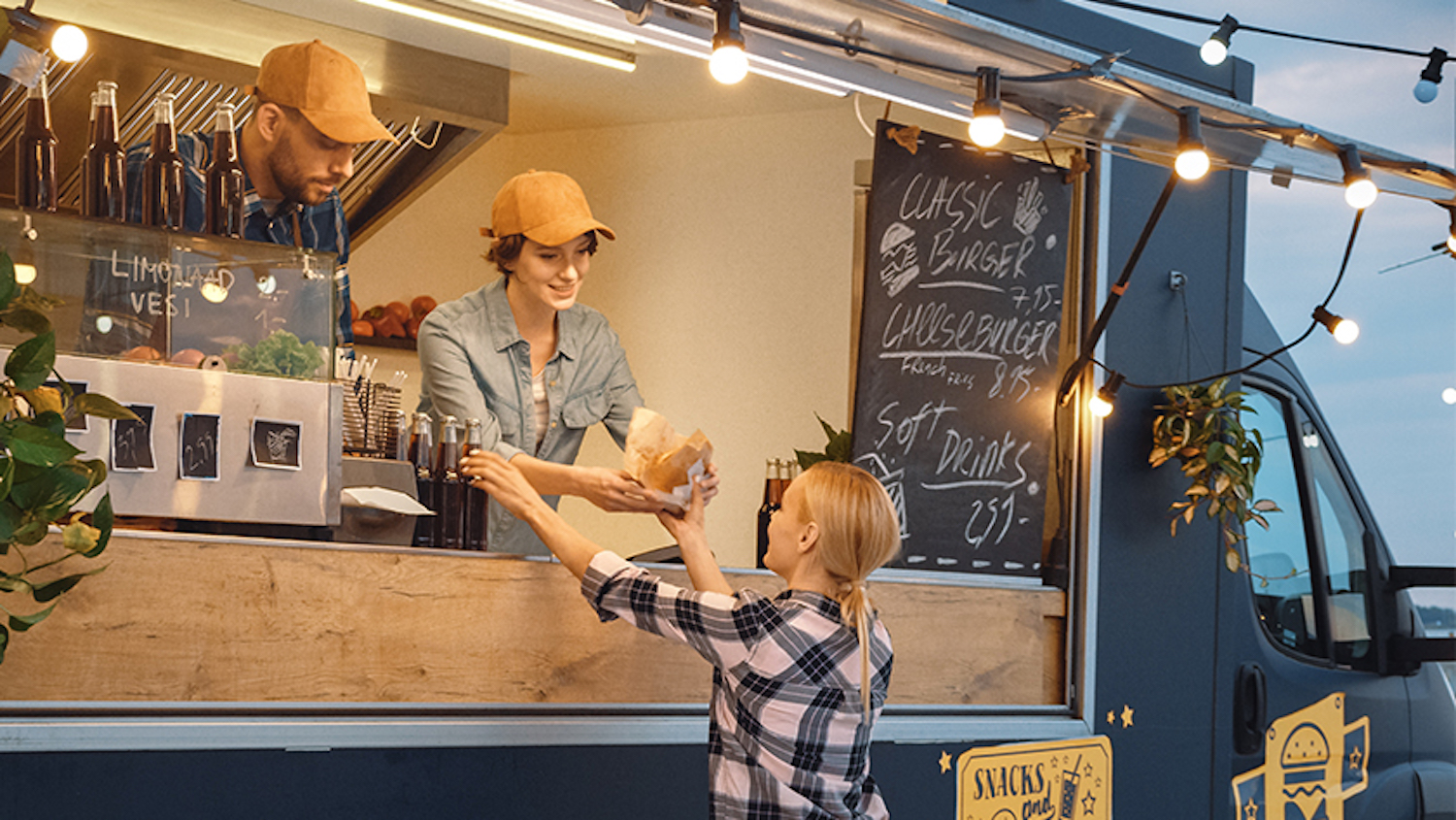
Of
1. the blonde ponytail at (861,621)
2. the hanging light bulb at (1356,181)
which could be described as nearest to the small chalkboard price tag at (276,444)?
the blonde ponytail at (861,621)

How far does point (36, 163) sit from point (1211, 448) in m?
2.94

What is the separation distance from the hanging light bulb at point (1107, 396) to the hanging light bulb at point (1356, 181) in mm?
752

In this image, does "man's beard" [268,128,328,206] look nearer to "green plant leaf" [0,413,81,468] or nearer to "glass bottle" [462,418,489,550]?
"glass bottle" [462,418,489,550]

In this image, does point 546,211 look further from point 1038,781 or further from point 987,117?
point 1038,781

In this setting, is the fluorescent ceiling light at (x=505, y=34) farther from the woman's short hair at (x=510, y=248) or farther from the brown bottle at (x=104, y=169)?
the brown bottle at (x=104, y=169)

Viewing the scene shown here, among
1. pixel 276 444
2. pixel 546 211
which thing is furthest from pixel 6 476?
pixel 546 211

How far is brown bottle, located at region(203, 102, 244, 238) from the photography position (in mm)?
2449

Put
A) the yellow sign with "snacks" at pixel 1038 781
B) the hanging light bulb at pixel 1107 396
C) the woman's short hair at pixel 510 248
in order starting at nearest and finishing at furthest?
the woman's short hair at pixel 510 248 < the yellow sign with "snacks" at pixel 1038 781 < the hanging light bulb at pixel 1107 396

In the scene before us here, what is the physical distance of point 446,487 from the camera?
8.73ft

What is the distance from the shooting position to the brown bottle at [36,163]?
2.21 meters

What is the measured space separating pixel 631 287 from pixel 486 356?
2313 millimetres

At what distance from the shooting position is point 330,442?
2398 mm

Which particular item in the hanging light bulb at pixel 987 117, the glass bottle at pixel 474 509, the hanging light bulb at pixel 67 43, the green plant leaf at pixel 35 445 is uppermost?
the hanging light bulb at pixel 987 117

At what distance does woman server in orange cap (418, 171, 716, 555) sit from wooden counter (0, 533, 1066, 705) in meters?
0.29
